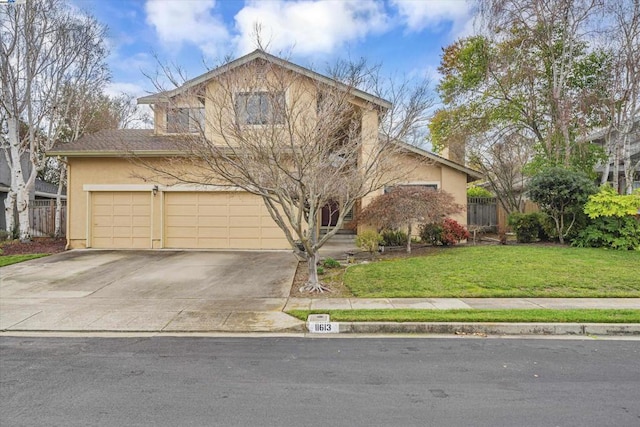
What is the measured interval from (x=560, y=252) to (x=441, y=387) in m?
9.48

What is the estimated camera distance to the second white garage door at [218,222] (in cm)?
1438

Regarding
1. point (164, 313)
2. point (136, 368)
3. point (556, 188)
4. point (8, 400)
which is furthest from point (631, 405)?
point (556, 188)

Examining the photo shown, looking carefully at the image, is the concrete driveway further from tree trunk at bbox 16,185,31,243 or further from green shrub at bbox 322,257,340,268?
tree trunk at bbox 16,185,31,243

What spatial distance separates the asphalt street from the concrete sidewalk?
147 centimetres

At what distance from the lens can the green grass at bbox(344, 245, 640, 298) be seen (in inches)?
324

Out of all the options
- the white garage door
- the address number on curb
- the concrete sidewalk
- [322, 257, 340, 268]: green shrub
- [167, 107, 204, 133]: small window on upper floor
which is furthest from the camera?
the white garage door

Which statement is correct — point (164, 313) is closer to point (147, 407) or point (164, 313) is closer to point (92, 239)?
point (147, 407)

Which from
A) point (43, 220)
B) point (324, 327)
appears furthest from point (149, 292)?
point (43, 220)

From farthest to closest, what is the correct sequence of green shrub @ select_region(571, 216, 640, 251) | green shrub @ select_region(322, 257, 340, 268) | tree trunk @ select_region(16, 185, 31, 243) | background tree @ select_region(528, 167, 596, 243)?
1. tree trunk @ select_region(16, 185, 31, 243)
2. background tree @ select_region(528, 167, 596, 243)
3. green shrub @ select_region(571, 216, 640, 251)
4. green shrub @ select_region(322, 257, 340, 268)

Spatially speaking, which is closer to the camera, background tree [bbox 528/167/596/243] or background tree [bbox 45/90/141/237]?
background tree [bbox 528/167/596/243]

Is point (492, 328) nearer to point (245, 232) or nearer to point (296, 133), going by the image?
point (296, 133)

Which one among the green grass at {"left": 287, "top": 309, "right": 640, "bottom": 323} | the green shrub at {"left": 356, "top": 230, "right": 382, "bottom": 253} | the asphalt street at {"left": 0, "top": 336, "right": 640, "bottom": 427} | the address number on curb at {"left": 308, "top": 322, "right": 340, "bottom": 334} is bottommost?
the asphalt street at {"left": 0, "top": 336, "right": 640, "bottom": 427}

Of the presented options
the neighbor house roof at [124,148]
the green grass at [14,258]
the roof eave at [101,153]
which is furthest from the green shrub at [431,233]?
the green grass at [14,258]

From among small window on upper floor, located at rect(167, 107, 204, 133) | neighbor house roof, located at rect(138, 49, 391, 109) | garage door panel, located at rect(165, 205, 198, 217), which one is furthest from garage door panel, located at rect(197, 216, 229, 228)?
small window on upper floor, located at rect(167, 107, 204, 133)
